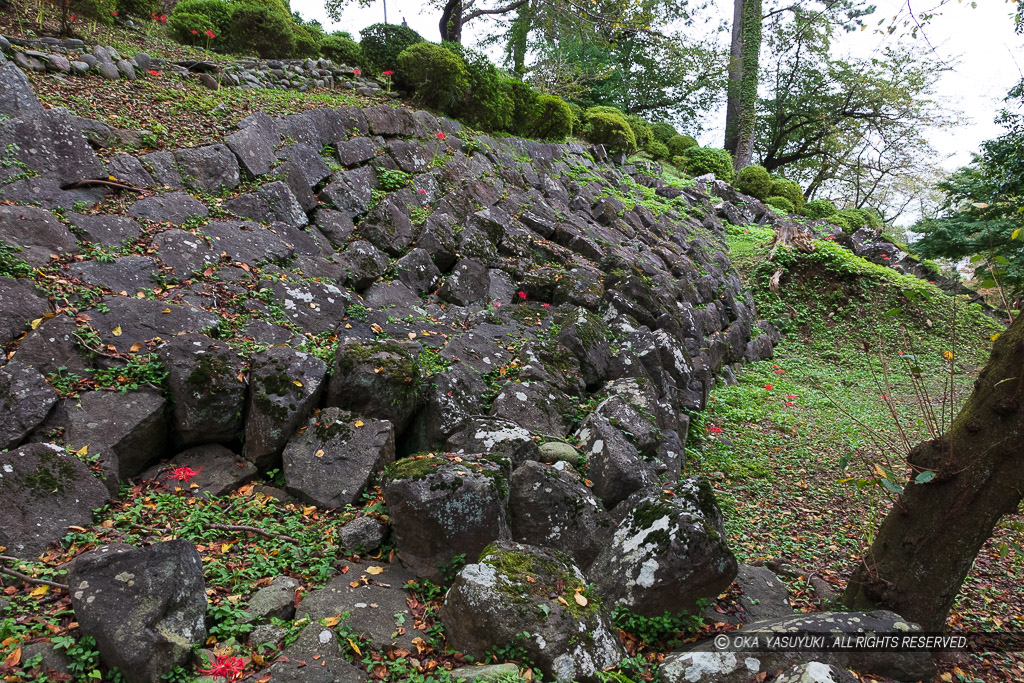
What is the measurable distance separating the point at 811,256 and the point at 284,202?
13.9 metres

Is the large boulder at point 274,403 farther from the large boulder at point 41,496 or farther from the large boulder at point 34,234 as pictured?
the large boulder at point 34,234

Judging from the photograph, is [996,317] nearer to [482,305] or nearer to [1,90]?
[482,305]

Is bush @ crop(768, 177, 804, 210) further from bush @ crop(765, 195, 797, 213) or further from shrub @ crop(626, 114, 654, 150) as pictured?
shrub @ crop(626, 114, 654, 150)

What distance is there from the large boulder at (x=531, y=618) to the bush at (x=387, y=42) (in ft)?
35.9

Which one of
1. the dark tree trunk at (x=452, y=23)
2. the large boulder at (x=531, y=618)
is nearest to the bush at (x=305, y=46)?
the dark tree trunk at (x=452, y=23)

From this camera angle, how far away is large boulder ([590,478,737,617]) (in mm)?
3918

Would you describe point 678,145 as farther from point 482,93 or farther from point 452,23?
point 482,93

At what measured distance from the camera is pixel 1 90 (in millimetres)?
5652

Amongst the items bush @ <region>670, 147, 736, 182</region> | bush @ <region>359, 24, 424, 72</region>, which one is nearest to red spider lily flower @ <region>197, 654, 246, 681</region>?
bush @ <region>359, 24, 424, 72</region>

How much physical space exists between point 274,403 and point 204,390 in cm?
53

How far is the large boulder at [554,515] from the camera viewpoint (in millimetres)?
4438

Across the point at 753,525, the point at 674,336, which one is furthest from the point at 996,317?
the point at 753,525

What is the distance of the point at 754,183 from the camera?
873 inches

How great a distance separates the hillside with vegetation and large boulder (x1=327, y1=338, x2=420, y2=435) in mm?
27
